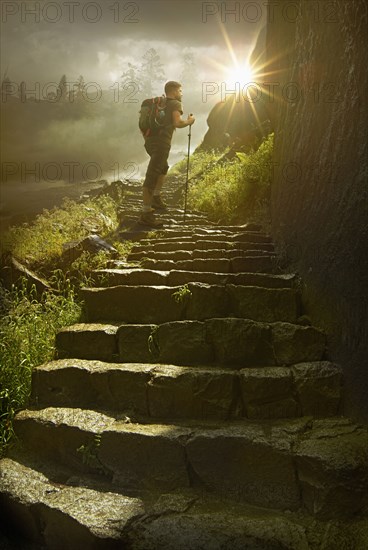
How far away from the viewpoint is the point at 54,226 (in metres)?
9.07

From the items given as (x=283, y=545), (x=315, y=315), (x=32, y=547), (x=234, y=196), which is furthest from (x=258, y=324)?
(x=234, y=196)

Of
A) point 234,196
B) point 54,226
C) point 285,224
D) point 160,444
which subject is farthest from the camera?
point 54,226

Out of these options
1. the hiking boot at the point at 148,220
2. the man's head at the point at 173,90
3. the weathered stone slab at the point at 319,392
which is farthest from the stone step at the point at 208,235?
the weathered stone slab at the point at 319,392

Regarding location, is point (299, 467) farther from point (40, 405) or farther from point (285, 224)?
point (285, 224)

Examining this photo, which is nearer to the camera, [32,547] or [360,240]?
[32,547]

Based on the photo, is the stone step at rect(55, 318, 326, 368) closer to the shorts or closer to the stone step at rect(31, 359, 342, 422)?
the stone step at rect(31, 359, 342, 422)

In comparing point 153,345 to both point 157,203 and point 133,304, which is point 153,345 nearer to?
point 133,304

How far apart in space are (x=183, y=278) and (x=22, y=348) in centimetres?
196

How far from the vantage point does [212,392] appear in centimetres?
312

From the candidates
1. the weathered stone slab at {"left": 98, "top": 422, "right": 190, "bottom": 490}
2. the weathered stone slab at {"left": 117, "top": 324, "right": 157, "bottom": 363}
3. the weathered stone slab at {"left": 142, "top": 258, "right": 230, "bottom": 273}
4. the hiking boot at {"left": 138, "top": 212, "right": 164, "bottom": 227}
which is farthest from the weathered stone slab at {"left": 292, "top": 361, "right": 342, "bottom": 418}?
the hiking boot at {"left": 138, "top": 212, "right": 164, "bottom": 227}

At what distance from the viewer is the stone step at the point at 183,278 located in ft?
14.6

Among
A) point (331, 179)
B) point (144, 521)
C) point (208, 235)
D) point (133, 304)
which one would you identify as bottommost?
point (144, 521)

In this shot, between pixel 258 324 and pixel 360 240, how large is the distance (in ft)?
3.81

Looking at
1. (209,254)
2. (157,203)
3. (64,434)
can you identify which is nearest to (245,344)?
(64,434)
